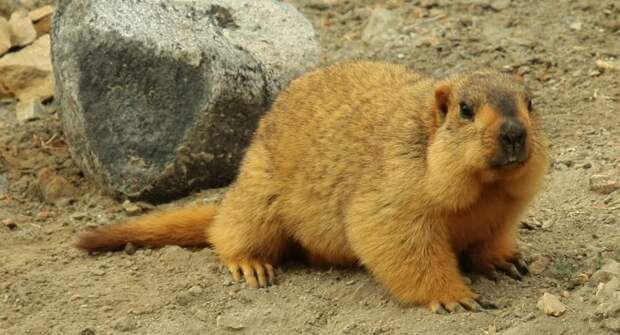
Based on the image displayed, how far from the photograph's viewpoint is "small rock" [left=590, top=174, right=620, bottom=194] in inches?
281

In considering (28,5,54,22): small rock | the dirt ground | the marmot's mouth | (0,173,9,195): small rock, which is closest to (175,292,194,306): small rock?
the dirt ground

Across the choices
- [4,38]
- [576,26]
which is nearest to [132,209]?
[4,38]

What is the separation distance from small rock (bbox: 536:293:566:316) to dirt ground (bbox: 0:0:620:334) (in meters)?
0.04

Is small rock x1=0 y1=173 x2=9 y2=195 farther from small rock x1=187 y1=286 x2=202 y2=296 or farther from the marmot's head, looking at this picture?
the marmot's head

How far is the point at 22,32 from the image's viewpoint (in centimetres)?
1021

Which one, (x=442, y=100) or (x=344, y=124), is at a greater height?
(x=442, y=100)

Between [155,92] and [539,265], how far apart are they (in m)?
2.83

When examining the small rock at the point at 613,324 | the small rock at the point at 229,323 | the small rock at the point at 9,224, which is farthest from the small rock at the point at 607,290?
the small rock at the point at 9,224

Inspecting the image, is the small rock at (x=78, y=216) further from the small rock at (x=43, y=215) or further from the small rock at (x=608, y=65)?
the small rock at (x=608, y=65)

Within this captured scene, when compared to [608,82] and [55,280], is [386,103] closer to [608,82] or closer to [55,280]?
[55,280]

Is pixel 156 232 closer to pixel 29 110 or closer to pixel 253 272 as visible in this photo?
pixel 253 272

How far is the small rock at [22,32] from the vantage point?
33.3 ft

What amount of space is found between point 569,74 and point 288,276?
3.62 meters

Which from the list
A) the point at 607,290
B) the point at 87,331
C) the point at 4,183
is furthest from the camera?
the point at 4,183
